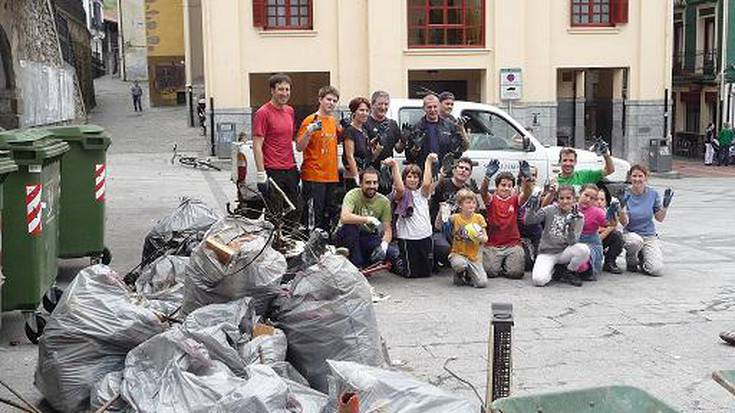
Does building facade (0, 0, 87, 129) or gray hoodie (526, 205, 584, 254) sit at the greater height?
building facade (0, 0, 87, 129)

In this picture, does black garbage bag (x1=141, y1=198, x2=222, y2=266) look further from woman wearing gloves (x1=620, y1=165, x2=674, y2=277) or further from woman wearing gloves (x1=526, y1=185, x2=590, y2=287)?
woman wearing gloves (x1=620, y1=165, x2=674, y2=277)

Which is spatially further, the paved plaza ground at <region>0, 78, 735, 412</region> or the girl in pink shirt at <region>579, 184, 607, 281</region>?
the girl in pink shirt at <region>579, 184, 607, 281</region>

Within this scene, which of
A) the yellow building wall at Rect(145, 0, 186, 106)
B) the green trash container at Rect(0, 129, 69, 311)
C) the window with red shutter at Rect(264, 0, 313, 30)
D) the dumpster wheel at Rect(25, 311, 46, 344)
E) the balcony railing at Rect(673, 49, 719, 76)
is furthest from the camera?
the yellow building wall at Rect(145, 0, 186, 106)

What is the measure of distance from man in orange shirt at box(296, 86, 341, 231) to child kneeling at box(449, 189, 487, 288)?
1373 millimetres

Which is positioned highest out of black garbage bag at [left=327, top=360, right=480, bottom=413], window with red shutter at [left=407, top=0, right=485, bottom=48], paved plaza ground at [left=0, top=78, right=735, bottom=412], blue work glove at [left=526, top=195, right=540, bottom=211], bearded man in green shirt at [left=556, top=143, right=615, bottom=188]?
window with red shutter at [left=407, top=0, right=485, bottom=48]

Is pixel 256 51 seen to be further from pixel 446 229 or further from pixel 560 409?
pixel 560 409

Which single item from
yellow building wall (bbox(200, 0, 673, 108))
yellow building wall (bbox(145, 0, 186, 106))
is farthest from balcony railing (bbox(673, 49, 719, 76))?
yellow building wall (bbox(145, 0, 186, 106))

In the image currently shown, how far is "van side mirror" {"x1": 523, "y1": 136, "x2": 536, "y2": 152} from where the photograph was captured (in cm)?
1339

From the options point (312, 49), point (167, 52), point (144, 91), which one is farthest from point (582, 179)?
point (144, 91)

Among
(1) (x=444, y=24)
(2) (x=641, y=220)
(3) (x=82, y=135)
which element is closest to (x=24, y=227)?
(3) (x=82, y=135)

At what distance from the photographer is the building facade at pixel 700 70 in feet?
110

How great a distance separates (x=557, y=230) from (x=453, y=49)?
16.3 meters

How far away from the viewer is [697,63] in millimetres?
36250

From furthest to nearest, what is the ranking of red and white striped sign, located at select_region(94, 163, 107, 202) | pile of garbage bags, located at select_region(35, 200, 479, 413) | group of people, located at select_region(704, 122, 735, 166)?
group of people, located at select_region(704, 122, 735, 166) < red and white striped sign, located at select_region(94, 163, 107, 202) < pile of garbage bags, located at select_region(35, 200, 479, 413)
